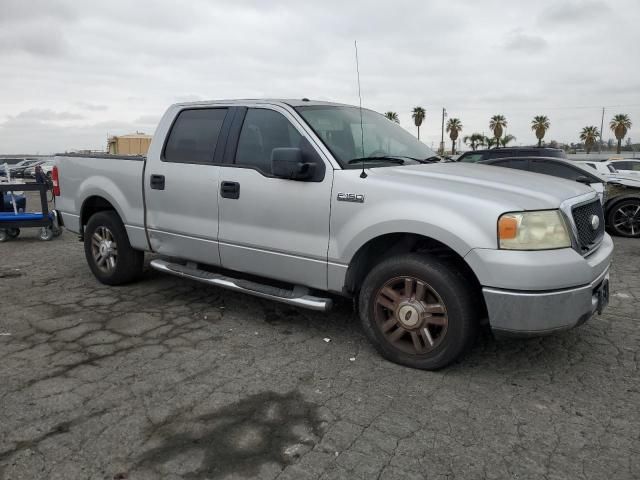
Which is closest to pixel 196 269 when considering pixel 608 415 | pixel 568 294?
pixel 568 294

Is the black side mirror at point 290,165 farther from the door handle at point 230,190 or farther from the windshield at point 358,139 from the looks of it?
the door handle at point 230,190

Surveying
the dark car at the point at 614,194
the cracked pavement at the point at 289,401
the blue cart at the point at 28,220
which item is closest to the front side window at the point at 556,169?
the dark car at the point at 614,194

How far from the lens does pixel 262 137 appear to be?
424cm

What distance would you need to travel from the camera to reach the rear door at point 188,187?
4430 millimetres

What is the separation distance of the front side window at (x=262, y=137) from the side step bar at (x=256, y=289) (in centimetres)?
95

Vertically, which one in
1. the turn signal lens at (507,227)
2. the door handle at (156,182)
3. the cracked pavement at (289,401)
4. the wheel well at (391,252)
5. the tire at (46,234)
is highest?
the door handle at (156,182)

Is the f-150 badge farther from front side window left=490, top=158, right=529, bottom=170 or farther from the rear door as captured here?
front side window left=490, top=158, right=529, bottom=170

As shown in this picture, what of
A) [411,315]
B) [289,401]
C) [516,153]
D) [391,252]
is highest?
[516,153]

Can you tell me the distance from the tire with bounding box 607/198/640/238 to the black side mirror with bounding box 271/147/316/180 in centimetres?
786

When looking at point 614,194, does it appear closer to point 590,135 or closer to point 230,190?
point 230,190

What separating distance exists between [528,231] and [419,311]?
86cm

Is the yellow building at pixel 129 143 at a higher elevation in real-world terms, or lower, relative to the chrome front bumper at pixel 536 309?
higher

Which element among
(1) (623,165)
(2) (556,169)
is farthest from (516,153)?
(1) (623,165)

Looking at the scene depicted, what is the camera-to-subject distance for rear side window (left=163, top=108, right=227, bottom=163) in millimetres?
4538
